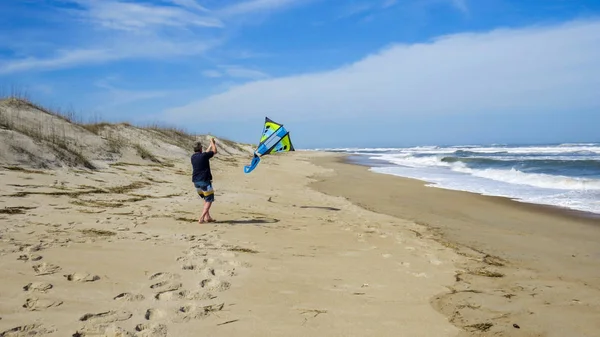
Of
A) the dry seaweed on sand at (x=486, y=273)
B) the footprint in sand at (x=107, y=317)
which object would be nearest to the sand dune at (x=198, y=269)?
the footprint in sand at (x=107, y=317)

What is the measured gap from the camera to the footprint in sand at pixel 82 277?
3.89m

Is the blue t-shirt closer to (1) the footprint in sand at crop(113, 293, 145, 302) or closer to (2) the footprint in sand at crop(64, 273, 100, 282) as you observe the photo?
(2) the footprint in sand at crop(64, 273, 100, 282)

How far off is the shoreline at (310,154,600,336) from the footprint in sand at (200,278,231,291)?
7.04ft

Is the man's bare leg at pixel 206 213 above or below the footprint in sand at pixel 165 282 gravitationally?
above

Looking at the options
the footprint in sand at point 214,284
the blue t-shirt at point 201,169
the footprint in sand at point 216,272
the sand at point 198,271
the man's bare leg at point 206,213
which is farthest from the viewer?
the blue t-shirt at point 201,169

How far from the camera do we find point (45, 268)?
4.03 meters

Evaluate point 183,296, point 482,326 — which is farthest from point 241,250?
point 482,326

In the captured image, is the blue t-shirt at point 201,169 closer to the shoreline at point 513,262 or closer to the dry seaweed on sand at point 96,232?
the dry seaweed on sand at point 96,232

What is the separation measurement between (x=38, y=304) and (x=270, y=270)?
235 centimetres

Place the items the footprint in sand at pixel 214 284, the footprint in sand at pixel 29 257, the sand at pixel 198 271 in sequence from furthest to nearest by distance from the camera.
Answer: the footprint in sand at pixel 29 257
the footprint in sand at pixel 214 284
the sand at pixel 198 271

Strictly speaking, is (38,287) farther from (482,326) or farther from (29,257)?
(482,326)

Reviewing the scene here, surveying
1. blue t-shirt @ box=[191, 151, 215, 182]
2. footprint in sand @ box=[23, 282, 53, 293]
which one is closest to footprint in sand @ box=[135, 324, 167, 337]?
footprint in sand @ box=[23, 282, 53, 293]

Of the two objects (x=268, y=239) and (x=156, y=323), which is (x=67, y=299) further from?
(x=268, y=239)

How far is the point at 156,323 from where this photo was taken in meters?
3.24
